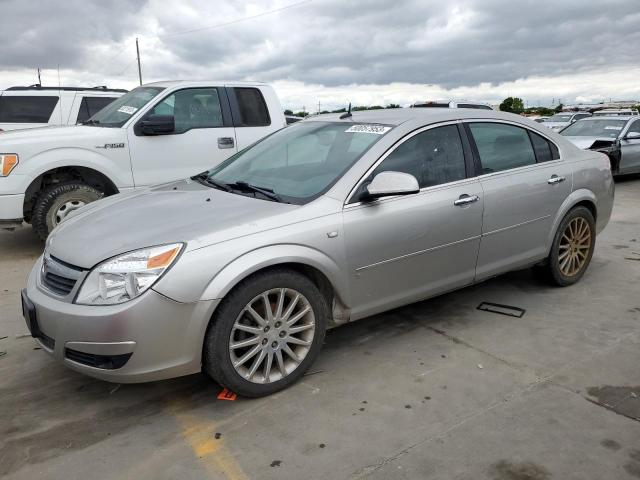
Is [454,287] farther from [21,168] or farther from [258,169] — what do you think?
[21,168]

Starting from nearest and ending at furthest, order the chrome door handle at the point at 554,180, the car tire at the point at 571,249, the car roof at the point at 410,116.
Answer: the car roof at the point at 410,116 → the chrome door handle at the point at 554,180 → the car tire at the point at 571,249

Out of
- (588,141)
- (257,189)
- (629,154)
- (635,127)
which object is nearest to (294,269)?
(257,189)

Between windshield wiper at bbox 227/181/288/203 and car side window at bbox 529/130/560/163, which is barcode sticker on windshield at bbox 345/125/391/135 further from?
car side window at bbox 529/130/560/163

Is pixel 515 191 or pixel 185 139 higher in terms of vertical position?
pixel 185 139

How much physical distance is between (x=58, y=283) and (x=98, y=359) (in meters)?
0.50

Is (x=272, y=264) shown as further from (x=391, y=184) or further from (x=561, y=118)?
(x=561, y=118)

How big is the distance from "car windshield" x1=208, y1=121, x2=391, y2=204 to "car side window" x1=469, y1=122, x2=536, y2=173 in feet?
2.72

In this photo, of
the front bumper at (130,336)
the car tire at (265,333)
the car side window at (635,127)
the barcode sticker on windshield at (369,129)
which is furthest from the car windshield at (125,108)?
the car side window at (635,127)

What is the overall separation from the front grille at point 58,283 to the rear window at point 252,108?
14.5ft

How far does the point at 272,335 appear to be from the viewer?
303 centimetres

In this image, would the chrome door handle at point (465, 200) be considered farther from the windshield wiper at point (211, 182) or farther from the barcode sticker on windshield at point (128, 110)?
the barcode sticker on windshield at point (128, 110)

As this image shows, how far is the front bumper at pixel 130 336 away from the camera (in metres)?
2.63

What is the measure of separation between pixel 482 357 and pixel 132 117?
15.8 feet

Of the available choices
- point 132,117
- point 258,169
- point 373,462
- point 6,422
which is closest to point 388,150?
point 258,169
